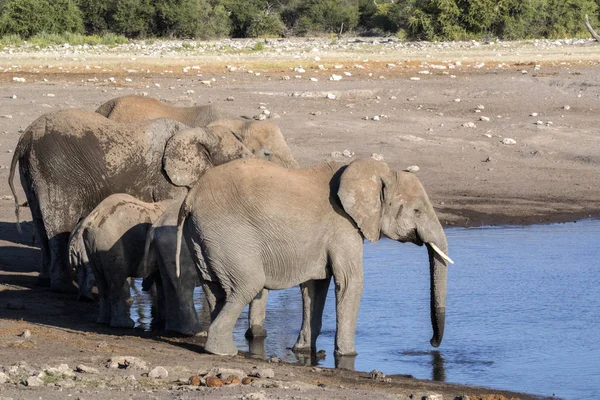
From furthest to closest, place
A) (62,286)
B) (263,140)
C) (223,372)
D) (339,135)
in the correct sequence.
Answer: (339,135), (263,140), (62,286), (223,372)

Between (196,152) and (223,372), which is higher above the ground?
(196,152)

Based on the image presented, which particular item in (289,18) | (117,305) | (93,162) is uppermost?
(93,162)

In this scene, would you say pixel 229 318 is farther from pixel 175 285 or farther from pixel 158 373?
pixel 158 373

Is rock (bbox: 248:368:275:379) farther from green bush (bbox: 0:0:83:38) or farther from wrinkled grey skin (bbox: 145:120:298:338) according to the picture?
green bush (bbox: 0:0:83:38)

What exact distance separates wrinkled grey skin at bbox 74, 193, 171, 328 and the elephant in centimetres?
236

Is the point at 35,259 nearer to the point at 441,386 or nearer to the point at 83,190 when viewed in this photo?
the point at 83,190

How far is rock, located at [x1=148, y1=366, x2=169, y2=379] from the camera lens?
6.41m

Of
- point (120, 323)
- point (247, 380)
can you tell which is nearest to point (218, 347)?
point (120, 323)

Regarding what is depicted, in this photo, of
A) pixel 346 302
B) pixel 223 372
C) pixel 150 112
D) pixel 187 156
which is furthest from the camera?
pixel 150 112

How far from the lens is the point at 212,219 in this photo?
7609 millimetres

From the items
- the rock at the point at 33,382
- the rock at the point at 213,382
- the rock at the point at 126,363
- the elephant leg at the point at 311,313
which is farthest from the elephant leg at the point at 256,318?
the rock at the point at 33,382

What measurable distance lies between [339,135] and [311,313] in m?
9.31

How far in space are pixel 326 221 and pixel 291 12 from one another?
1730 inches

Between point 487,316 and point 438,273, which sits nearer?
point 438,273
